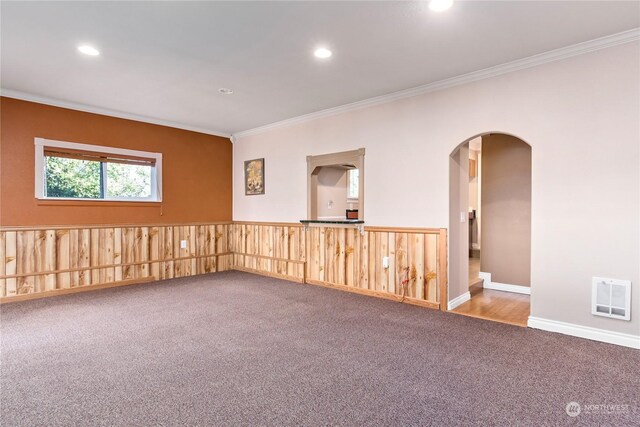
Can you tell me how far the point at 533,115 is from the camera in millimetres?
3252

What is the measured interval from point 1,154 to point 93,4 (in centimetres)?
295

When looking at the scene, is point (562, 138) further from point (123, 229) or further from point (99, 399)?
point (123, 229)

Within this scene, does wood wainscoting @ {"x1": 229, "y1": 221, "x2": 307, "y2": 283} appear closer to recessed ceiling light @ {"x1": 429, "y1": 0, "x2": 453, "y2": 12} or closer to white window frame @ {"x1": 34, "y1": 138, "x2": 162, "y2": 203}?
white window frame @ {"x1": 34, "y1": 138, "x2": 162, "y2": 203}

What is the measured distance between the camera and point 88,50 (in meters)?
3.06

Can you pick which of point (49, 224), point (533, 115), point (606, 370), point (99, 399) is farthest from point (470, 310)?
point (49, 224)

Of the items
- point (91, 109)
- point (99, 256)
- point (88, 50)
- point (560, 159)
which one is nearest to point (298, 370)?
point (560, 159)

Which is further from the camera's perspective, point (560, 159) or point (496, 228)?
point (496, 228)

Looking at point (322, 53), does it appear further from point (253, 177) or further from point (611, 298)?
point (253, 177)

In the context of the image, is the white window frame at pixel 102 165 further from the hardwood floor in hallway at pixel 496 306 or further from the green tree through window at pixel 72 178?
the hardwood floor in hallway at pixel 496 306

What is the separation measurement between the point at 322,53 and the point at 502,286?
3.98 metres

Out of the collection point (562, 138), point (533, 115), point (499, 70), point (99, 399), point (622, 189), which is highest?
point (499, 70)

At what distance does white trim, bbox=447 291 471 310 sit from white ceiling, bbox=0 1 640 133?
2515mm

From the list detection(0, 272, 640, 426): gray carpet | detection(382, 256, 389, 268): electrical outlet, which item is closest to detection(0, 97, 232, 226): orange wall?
detection(0, 272, 640, 426): gray carpet

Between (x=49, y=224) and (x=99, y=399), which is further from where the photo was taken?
(x=49, y=224)
